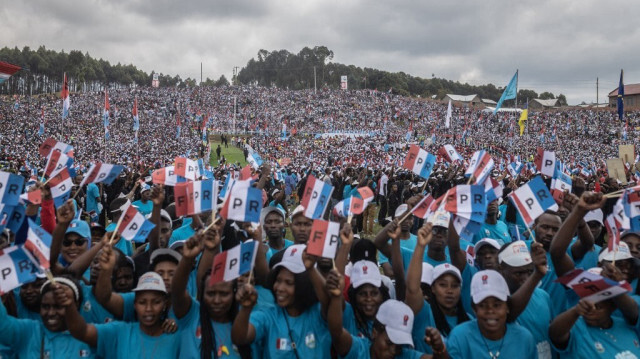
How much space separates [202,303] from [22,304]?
137cm

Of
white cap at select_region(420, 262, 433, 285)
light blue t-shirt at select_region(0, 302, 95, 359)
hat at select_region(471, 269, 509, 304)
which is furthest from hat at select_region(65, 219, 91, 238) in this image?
hat at select_region(471, 269, 509, 304)

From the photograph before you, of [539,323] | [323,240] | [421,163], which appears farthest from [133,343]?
[421,163]

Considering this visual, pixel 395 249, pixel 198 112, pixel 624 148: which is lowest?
pixel 395 249

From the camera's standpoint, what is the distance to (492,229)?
6.06 metres

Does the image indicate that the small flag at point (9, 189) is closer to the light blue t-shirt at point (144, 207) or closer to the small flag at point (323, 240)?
the small flag at point (323, 240)

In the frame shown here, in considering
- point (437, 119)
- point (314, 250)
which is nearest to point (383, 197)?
point (314, 250)

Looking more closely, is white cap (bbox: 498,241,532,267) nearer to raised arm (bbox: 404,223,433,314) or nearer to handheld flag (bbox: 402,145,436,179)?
raised arm (bbox: 404,223,433,314)

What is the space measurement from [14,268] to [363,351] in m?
2.31

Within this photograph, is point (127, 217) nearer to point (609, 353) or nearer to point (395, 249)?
point (395, 249)

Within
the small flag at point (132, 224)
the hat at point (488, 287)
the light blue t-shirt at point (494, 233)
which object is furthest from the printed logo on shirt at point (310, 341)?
the light blue t-shirt at point (494, 233)

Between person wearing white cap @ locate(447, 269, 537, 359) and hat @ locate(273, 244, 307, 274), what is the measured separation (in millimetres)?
1081

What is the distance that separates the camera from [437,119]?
57.4 meters

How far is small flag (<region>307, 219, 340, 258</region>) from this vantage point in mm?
3070

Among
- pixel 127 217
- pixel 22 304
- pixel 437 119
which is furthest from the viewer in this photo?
pixel 437 119
